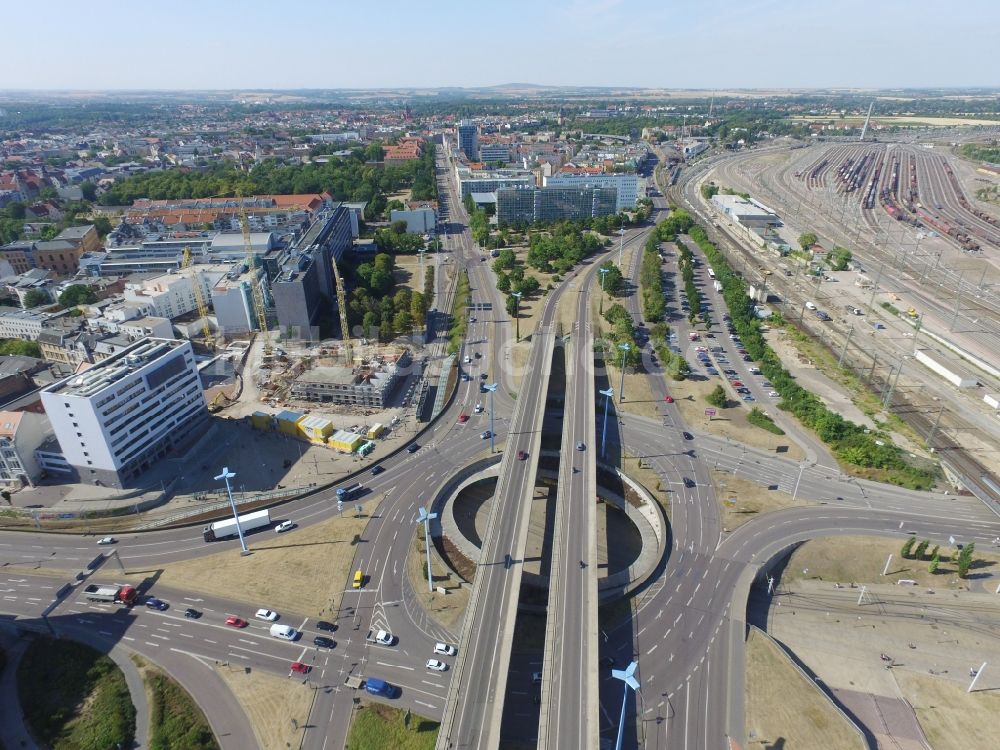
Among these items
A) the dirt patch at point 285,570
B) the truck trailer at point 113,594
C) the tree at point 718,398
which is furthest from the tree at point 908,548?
the truck trailer at point 113,594

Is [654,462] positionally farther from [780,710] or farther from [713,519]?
[780,710]

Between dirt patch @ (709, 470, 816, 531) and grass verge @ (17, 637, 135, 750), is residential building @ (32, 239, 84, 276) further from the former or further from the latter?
dirt patch @ (709, 470, 816, 531)

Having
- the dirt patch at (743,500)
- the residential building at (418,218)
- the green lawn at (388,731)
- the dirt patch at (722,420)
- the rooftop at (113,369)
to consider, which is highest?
the rooftop at (113,369)

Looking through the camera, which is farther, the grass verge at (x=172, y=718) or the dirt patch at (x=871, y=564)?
the dirt patch at (x=871, y=564)

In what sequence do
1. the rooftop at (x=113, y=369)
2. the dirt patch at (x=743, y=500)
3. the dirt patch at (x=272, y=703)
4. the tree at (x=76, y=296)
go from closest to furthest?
the dirt patch at (x=272, y=703), the dirt patch at (x=743, y=500), the rooftop at (x=113, y=369), the tree at (x=76, y=296)

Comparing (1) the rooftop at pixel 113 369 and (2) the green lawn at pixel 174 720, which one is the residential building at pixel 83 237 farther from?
(2) the green lawn at pixel 174 720

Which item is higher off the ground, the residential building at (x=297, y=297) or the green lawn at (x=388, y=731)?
the residential building at (x=297, y=297)

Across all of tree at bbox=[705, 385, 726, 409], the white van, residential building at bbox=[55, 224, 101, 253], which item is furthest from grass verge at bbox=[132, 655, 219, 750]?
residential building at bbox=[55, 224, 101, 253]
